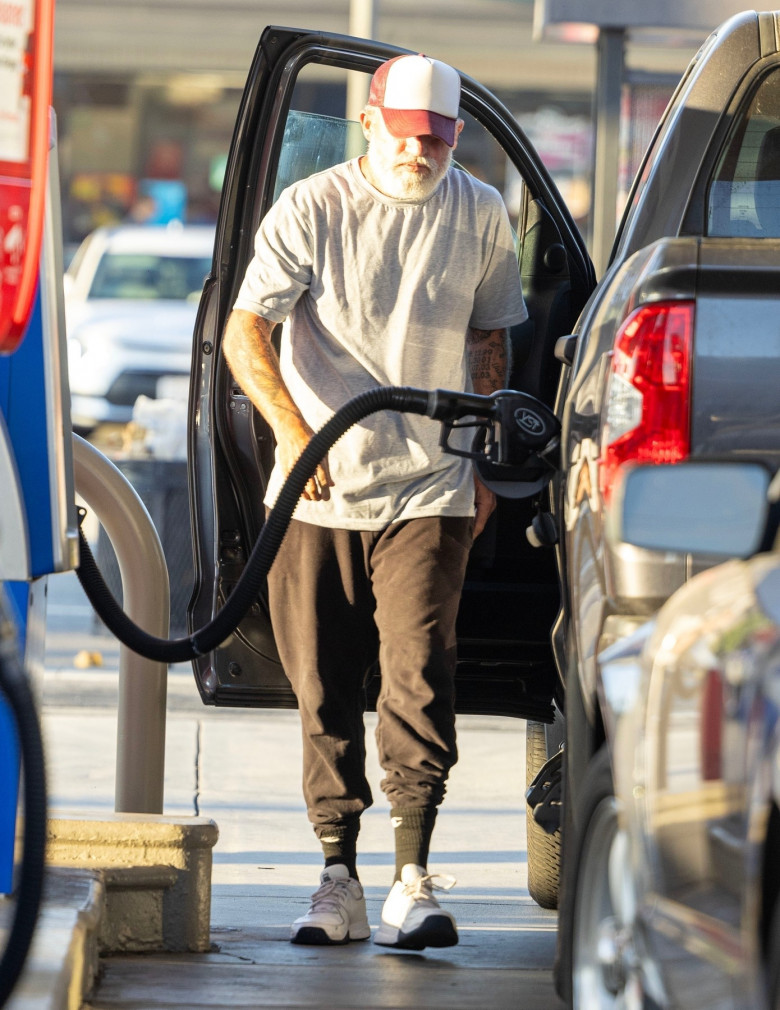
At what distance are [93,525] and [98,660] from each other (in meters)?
2.53

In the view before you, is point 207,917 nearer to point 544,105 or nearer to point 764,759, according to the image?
point 764,759

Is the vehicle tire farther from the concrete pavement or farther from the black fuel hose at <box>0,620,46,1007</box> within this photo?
the black fuel hose at <box>0,620,46,1007</box>

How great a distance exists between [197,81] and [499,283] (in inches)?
856

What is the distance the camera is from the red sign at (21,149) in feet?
9.64

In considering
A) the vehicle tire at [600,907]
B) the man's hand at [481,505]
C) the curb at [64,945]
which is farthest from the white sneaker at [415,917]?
the vehicle tire at [600,907]

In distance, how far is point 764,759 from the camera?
2.14 metres

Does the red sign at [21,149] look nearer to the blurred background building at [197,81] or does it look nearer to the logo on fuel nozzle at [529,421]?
the logo on fuel nozzle at [529,421]

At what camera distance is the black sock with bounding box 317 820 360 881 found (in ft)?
14.6

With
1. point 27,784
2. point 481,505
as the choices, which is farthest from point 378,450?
point 27,784

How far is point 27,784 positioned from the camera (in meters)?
2.81

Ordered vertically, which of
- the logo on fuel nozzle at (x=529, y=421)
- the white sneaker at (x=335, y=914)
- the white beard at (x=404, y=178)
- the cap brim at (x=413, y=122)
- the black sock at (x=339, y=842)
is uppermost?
the cap brim at (x=413, y=122)

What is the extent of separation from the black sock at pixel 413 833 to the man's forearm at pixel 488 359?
111 cm

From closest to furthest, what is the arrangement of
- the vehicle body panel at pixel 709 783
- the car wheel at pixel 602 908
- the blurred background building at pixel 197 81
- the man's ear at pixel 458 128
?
1. the vehicle body panel at pixel 709 783
2. the car wheel at pixel 602 908
3. the man's ear at pixel 458 128
4. the blurred background building at pixel 197 81

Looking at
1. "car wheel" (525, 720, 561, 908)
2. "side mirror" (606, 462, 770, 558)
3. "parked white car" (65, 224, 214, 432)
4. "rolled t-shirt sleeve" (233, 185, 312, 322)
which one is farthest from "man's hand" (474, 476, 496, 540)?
"parked white car" (65, 224, 214, 432)
